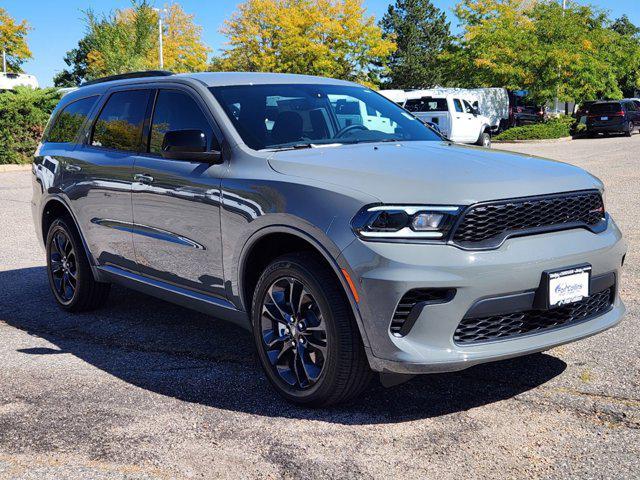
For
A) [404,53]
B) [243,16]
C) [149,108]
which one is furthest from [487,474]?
[404,53]

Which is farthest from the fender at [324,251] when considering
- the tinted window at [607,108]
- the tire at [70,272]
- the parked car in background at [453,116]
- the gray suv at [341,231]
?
the tinted window at [607,108]

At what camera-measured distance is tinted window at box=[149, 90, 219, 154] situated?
4902mm

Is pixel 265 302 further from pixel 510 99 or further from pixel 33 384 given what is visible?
pixel 510 99

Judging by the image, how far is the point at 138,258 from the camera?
17.4ft

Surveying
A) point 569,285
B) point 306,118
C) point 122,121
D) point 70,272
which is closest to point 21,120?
point 70,272

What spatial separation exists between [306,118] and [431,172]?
1.34 metres

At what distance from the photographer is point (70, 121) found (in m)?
6.48

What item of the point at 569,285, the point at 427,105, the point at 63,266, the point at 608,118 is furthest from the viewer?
the point at 608,118

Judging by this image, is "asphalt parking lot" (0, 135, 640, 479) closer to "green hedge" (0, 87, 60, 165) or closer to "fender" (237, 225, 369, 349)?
"fender" (237, 225, 369, 349)

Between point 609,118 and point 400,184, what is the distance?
35.2 m

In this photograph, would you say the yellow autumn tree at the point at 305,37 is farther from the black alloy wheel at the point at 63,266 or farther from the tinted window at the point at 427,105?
the black alloy wheel at the point at 63,266

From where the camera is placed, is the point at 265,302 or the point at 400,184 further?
the point at 265,302

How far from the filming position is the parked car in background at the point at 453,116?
26728 mm

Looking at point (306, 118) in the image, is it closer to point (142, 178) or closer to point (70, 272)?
point (142, 178)
